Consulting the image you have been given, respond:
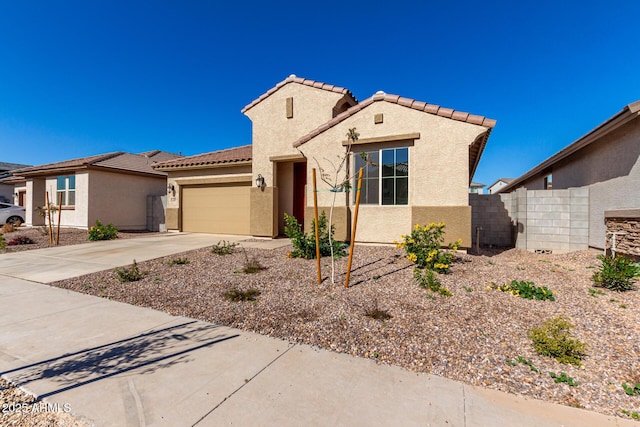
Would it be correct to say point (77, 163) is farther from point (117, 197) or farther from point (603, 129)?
point (603, 129)

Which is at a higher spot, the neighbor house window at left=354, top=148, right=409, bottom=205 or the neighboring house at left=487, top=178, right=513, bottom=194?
the neighboring house at left=487, top=178, right=513, bottom=194

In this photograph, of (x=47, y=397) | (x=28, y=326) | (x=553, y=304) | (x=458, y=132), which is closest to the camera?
(x=47, y=397)

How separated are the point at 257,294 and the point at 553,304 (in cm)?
484

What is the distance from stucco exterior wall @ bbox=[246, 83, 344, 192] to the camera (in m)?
10.4

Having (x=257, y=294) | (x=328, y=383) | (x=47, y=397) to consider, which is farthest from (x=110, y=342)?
(x=328, y=383)

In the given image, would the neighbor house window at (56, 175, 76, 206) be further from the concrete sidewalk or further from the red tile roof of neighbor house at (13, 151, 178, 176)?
the concrete sidewalk

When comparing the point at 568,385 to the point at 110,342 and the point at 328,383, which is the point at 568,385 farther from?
the point at 110,342

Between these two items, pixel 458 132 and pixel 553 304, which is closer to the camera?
pixel 553 304

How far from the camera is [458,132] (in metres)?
7.73

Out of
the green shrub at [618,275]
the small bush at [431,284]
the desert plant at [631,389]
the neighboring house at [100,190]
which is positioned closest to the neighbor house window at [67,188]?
the neighboring house at [100,190]

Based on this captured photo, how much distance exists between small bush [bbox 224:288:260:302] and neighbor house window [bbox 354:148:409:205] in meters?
5.19

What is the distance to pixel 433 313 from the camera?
4.02m

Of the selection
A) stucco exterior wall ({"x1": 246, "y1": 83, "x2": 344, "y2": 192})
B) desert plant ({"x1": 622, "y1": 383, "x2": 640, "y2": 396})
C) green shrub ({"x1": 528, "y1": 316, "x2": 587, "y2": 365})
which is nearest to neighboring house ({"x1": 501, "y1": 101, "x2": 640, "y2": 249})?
green shrub ({"x1": 528, "y1": 316, "x2": 587, "y2": 365})

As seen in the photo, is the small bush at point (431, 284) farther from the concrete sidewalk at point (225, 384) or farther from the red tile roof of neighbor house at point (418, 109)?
the red tile roof of neighbor house at point (418, 109)
